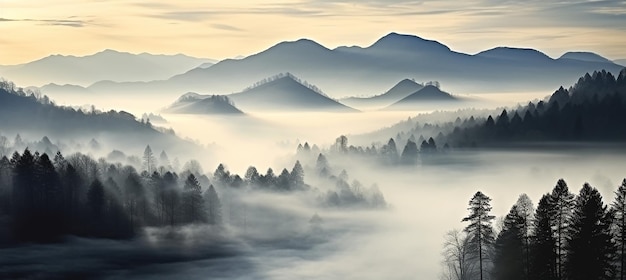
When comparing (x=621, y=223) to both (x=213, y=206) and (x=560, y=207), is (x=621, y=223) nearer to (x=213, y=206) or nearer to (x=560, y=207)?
(x=560, y=207)

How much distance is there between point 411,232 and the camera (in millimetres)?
121688

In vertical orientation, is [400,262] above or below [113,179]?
below

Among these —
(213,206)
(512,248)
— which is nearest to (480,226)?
(512,248)

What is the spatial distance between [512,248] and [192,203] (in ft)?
188

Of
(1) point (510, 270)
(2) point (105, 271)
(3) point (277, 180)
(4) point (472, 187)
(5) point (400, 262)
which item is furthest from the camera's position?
(4) point (472, 187)

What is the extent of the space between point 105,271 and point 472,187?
393 feet

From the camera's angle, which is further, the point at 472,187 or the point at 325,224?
the point at 472,187

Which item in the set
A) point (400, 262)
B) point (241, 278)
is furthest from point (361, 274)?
point (241, 278)

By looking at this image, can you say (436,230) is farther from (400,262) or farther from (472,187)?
(472,187)

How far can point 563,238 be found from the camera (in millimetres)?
63812

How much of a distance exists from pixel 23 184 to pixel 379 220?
175 feet

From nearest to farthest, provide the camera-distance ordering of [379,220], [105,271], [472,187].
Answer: [105,271] → [379,220] → [472,187]

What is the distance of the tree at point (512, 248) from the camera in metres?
64.8

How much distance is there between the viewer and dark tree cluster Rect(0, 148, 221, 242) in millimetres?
100688
